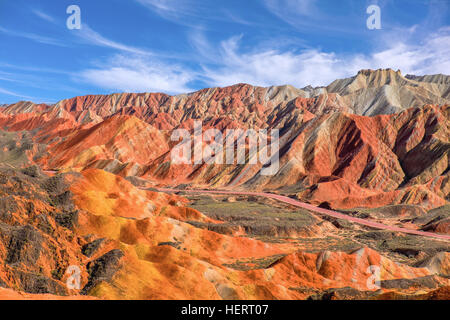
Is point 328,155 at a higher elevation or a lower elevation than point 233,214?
higher

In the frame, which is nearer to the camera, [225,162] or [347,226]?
[347,226]

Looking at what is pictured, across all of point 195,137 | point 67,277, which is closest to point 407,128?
point 195,137

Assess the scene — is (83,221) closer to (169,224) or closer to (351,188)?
(169,224)

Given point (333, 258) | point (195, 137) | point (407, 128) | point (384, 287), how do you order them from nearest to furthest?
point (384, 287), point (333, 258), point (407, 128), point (195, 137)

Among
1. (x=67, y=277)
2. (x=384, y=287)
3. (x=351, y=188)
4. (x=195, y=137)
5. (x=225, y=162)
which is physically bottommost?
(x=384, y=287)

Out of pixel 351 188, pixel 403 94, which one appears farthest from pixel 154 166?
pixel 403 94

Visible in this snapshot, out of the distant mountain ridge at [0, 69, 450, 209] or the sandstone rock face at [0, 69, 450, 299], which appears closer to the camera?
the sandstone rock face at [0, 69, 450, 299]

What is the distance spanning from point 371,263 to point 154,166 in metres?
108

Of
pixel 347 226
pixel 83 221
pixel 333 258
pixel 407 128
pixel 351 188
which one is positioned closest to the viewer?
pixel 333 258

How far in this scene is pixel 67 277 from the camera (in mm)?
24141

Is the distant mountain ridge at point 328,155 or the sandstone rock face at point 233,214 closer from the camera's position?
the sandstone rock face at point 233,214

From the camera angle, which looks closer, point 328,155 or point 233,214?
point 233,214
